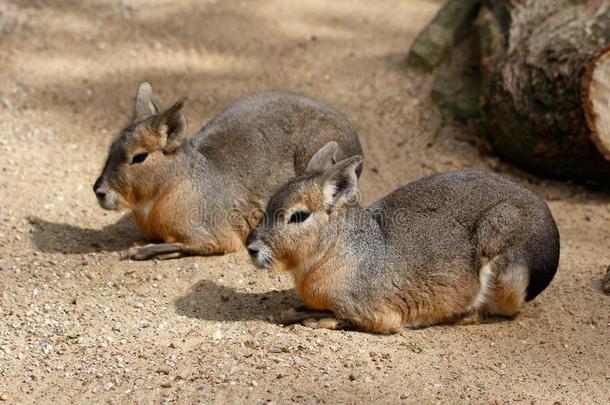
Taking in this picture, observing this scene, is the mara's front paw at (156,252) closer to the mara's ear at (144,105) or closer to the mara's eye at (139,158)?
the mara's eye at (139,158)

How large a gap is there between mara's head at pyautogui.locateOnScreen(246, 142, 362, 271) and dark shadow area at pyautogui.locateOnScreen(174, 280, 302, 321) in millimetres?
538

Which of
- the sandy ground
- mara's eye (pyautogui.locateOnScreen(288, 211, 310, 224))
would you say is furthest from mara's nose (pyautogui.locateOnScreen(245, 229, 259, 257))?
the sandy ground

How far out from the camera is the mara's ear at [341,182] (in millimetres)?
5648

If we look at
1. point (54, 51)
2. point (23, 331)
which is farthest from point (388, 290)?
point (54, 51)

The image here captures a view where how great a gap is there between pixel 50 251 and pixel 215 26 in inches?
190

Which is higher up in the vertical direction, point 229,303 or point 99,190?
point 99,190

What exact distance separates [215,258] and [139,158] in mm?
1080

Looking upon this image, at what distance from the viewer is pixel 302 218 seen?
5754 millimetres

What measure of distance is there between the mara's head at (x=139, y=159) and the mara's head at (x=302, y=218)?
1.61 meters

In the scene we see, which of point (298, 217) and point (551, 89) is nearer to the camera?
point (298, 217)

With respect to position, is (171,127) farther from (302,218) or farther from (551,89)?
(551,89)

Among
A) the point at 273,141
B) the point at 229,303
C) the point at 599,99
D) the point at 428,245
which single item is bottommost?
the point at 229,303

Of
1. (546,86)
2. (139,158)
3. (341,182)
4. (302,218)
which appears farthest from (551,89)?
(139,158)

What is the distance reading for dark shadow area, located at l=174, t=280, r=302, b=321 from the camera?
609 cm
